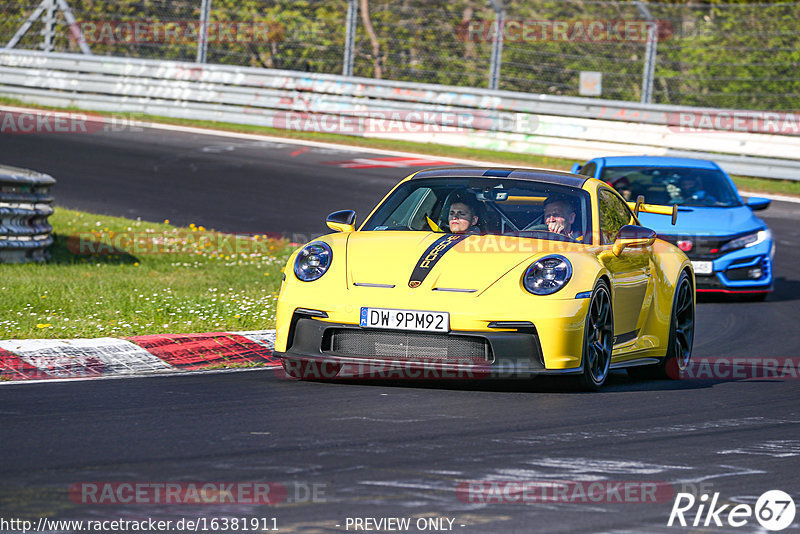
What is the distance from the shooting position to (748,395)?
7488mm

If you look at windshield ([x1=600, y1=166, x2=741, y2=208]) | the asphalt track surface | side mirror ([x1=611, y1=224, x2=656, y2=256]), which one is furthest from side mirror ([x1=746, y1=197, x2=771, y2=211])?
side mirror ([x1=611, y1=224, x2=656, y2=256])

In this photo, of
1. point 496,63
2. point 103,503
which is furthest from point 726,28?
point 103,503

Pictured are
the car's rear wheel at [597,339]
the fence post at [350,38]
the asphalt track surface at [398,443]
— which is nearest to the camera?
the asphalt track surface at [398,443]

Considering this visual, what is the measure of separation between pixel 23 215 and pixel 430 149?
38.7ft

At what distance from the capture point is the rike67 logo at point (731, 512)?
14.8 feet

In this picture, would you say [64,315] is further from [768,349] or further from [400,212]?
[768,349]

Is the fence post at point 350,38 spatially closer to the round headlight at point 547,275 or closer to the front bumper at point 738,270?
the front bumper at point 738,270

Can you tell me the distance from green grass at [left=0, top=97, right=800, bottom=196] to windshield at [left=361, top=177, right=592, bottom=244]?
12684 mm

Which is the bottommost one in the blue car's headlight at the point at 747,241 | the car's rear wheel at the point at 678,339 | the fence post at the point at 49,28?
the car's rear wheel at the point at 678,339

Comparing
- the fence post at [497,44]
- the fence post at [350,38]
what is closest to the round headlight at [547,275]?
the fence post at [497,44]

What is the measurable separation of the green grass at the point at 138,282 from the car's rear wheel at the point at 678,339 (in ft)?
8.85

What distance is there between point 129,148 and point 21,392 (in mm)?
14642

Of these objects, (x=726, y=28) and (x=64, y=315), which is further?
(x=726, y=28)

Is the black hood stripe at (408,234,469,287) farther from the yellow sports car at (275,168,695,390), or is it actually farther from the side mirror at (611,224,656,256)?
the side mirror at (611,224,656,256)
